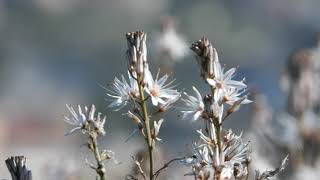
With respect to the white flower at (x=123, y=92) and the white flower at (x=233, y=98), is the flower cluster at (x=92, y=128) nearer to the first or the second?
the white flower at (x=123, y=92)

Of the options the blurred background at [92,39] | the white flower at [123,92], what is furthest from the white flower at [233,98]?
the blurred background at [92,39]

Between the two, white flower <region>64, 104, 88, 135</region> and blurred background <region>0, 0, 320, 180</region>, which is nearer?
white flower <region>64, 104, 88, 135</region>

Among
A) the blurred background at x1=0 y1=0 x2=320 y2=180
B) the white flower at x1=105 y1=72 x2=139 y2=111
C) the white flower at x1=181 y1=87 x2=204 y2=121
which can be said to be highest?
the blurred background at x1=0 y1=0 x2=320 y2=180

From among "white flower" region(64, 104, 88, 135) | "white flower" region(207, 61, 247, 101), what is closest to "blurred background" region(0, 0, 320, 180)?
"white flower" region(64, 104, 88, 135)

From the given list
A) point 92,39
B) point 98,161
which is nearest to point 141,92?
point 98,161

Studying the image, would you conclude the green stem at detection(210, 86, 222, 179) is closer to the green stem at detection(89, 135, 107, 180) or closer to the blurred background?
the green stem at detection(89, 135, 107, 180)

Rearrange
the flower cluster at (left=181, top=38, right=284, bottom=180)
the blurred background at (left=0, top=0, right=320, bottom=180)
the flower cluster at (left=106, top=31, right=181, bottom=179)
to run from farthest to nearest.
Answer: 1. the blurred background at (left=0, top=0, right=320, bottom=180)
2. the flower cluster at (left=106, top=31, right=181, bottom=179)
3. the flower cluster at (left=181, top=38, right=284, bottom=180)
